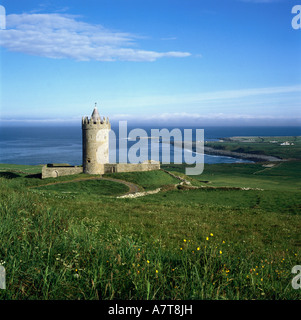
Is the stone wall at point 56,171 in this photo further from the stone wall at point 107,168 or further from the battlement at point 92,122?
the battlement at point 92,122

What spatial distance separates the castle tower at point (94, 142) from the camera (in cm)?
4634

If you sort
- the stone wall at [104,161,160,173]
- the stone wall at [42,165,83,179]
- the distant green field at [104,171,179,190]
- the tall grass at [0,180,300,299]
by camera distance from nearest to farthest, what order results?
the tall grass at [0,180,300,299], the distant green field at [104,171,179,190], the stone wall at [42,165,83,179], the stone wall at [104,161,160,173]

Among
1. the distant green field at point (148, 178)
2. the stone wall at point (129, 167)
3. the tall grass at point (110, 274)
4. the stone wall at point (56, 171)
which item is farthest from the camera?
the stone wall at point (129, 167)

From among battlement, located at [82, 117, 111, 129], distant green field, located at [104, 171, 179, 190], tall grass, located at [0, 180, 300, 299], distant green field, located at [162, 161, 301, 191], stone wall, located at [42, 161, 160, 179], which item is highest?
battlement, located at [82, 117, 111, 129]

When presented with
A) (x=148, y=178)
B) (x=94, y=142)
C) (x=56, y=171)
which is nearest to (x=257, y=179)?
(x=148, y=178)

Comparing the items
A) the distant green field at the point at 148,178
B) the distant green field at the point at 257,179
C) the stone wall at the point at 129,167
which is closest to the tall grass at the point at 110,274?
the distant green field at the point at 148,178

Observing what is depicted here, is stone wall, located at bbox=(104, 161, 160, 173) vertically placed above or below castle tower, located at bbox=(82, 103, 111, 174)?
below

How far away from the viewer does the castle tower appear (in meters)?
46.3

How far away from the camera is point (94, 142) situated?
46.6 metres

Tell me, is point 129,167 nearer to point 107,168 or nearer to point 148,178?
point 107,168

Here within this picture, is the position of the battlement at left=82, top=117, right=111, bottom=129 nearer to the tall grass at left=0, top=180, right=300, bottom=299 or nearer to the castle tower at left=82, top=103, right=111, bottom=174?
the castle tower at left=82, top=103, right=111, bottom=174

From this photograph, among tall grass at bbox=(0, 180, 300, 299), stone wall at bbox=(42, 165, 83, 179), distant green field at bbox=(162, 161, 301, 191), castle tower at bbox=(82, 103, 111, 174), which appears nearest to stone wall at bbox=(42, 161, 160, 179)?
stone wall at bbox=(42, 165, 83, 179)
